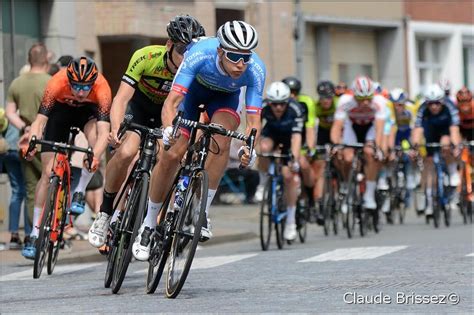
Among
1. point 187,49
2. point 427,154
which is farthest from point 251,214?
point 187,49

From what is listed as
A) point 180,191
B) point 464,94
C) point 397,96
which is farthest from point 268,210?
point 397,96

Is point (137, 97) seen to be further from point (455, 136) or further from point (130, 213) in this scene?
point (455, 136)

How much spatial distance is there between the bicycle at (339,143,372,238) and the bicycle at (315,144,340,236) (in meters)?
0.16

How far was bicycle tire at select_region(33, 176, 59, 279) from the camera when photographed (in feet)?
42.0

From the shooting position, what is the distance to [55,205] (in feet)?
42.8

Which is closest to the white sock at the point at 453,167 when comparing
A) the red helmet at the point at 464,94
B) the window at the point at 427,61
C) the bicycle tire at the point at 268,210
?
the red helmet at the point at 464,94

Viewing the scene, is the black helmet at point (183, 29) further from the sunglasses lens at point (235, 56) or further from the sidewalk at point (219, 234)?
the sidewalk at point (219, 234)

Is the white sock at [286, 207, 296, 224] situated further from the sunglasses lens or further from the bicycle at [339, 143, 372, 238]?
the sunglasses lens

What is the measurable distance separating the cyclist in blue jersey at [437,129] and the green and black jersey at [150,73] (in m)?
9.29

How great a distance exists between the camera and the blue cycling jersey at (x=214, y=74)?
1057cm

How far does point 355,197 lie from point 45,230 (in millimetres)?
6826

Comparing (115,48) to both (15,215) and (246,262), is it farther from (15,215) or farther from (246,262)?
(246,262)

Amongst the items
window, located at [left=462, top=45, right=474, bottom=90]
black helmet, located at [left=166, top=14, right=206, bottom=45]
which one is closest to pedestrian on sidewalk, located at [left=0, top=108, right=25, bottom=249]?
black helmet, located at [left=166, top=14, right=206, bottom=45]

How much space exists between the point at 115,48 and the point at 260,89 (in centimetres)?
1692
